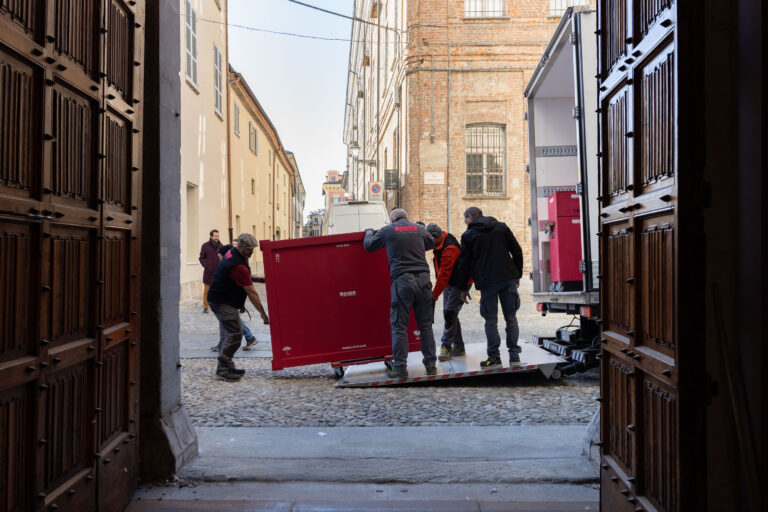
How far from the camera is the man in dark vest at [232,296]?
8250 millimetres

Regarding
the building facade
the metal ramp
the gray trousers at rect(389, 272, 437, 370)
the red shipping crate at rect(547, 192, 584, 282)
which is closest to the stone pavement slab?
the metal ramp

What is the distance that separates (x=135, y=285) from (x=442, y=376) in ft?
13.9

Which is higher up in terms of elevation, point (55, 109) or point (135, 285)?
point (55, 109)

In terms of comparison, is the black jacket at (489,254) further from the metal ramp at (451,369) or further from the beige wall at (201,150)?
the beige wall at (201,150)

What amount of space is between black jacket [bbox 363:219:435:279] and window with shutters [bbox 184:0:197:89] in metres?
11.3

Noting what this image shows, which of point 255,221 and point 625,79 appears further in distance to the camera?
point 255,221

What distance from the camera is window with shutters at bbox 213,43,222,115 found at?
70.3 feet

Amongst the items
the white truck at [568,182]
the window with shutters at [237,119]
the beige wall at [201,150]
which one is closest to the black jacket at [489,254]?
the white truck at [568,182]

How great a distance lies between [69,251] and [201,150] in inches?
664

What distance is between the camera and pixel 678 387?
278 cm

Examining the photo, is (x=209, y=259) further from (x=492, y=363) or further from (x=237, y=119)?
(x=237, y=119)

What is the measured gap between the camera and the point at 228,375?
8180 mm
